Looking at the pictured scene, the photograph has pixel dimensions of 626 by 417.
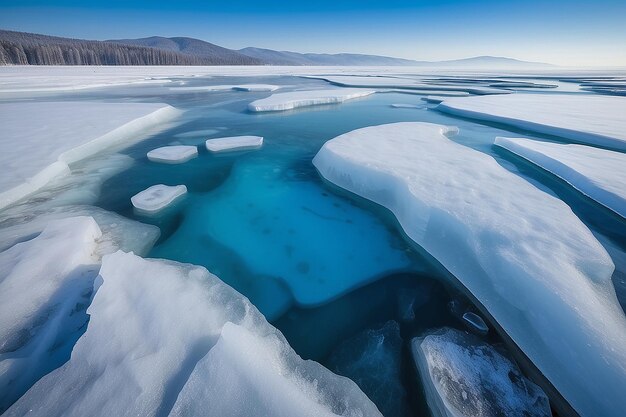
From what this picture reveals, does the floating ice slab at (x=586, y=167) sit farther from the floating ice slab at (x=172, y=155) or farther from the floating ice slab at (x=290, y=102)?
the floating ice slab at (x=290, y=102)

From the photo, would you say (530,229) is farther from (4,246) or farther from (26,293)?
(4,246)

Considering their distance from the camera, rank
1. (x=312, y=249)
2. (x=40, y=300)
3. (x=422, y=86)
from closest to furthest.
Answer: (x=40, y=300)
(x=312, y=249)
(x=422, y=86)

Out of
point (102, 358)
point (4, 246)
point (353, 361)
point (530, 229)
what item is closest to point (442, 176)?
point (530, 229)

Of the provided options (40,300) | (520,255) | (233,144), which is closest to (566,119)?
(520,255)

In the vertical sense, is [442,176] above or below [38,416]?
above

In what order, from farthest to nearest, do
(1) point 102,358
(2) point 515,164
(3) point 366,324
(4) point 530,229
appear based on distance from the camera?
1. (2) point 515,164
2. (4) point 530,229
3. (3) point 366,324
4. (1) point 102,358

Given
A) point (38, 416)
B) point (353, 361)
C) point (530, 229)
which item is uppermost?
point (530, 229)

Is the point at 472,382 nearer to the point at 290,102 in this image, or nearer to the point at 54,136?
the point at 54,136
